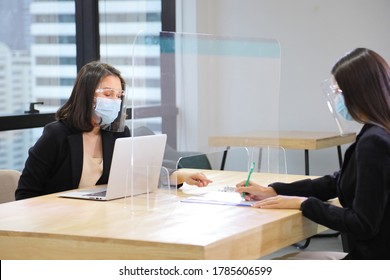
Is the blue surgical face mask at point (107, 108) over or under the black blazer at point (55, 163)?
over

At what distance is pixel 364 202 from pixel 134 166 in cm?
86

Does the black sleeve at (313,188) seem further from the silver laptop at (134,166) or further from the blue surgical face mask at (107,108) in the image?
the blue surgical face mask at (107,108)

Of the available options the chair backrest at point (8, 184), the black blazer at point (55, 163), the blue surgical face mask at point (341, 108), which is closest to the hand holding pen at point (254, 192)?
the blue surgical face mask at point (341, 108)

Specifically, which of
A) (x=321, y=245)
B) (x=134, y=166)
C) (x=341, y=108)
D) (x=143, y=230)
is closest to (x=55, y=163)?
(x=134, y=166)

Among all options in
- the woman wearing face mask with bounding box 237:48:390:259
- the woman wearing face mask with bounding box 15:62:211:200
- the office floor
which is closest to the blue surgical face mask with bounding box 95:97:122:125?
the woman wearing face mask with bounding box 15:62:211:200

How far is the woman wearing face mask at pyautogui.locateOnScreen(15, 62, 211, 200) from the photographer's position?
3039mm

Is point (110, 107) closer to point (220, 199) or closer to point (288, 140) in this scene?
point (220, 199)

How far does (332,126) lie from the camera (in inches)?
223

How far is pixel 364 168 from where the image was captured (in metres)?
2.25

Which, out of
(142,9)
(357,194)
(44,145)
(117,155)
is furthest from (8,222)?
(142,9)

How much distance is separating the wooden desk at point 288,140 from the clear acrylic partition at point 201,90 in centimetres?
1

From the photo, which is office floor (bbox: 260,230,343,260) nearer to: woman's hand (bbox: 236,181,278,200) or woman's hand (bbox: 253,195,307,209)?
woman's hand (bbox: 236,181,278,200)

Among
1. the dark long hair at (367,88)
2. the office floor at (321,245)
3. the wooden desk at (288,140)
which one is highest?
the dark long hair at (367,88)

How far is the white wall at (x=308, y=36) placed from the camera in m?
5.54
